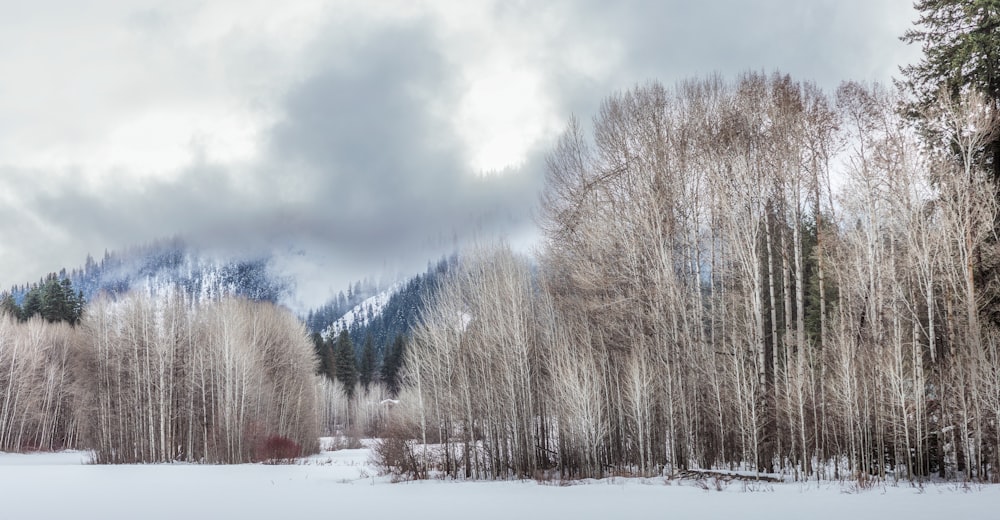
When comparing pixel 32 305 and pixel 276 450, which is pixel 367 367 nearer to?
pixel 32 305

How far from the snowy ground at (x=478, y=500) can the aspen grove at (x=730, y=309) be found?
282 cm

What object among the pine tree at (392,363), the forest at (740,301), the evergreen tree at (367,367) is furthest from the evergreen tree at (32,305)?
the forest at (740,301)

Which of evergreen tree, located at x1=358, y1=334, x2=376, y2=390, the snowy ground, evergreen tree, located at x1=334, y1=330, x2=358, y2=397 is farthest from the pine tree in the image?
the snowy ground

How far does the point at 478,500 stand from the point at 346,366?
73.8m

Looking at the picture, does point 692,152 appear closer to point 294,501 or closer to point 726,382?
point 726,382

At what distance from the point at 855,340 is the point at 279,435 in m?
35.5

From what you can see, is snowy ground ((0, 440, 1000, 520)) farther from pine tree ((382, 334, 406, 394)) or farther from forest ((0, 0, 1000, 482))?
pine tree ((382, 334, 406, 394))

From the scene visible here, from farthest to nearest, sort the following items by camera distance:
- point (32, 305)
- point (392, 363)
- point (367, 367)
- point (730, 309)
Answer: point (367, 367)
point (392, 363)
point (32, 305)
point (730, 309)

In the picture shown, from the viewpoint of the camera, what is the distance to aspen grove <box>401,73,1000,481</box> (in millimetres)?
17109

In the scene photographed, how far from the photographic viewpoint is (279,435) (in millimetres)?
41031

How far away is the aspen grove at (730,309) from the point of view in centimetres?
1711

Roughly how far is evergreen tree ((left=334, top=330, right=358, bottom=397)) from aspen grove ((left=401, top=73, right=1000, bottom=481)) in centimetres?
6144

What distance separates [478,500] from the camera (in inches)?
617

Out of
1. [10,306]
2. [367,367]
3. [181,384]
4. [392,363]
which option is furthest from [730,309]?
[367,367]
